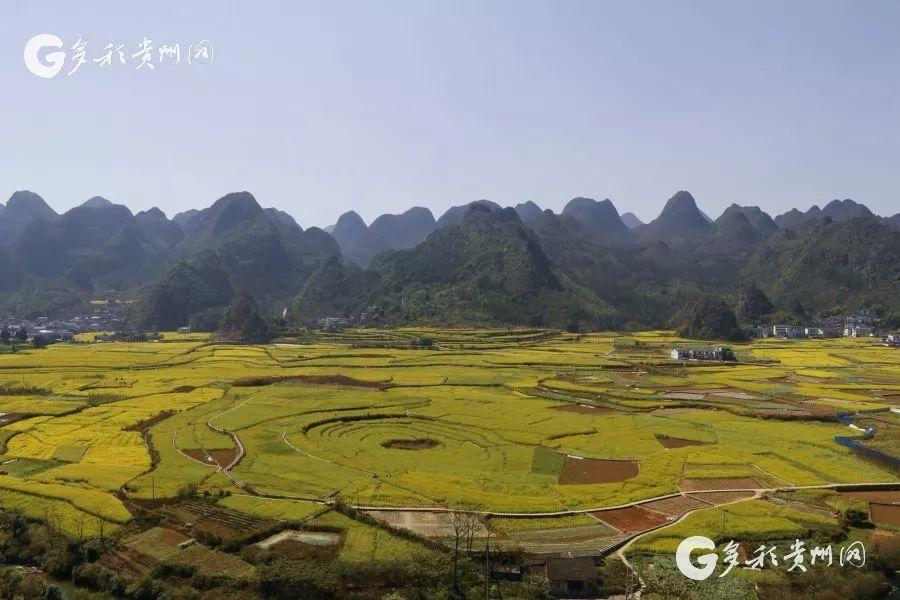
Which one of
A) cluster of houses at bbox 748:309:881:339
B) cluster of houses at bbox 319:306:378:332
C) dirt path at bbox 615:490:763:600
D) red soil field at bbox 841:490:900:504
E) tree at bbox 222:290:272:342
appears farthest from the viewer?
Answer: cluster of houses at bbox 319:306:378:332

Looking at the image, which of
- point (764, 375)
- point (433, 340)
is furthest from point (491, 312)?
point (764, 375)

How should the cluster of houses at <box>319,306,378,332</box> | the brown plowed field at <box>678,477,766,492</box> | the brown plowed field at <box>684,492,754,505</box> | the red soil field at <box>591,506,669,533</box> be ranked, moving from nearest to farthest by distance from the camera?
the red soil field at <box>591,506,669,533</box> < the brown plowed field at <box>684,492,754,505</box> < the brown plowed field at <box>678,477,766,492</box> < the cluster of houses at <box>319,306,378,332</box>

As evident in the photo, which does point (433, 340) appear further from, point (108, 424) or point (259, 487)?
point (259, 487)

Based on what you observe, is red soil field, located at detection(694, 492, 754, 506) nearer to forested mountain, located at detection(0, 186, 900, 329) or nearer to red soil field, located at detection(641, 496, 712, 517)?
red soil field, located at detection(641, 496, 712, 517)

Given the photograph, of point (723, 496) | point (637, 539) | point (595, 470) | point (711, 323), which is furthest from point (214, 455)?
point (711, 323)

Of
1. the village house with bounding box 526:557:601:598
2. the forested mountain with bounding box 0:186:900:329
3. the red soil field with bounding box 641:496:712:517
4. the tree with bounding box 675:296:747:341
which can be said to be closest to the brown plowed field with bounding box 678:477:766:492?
the red soil field with bounding box 641:496:712:517

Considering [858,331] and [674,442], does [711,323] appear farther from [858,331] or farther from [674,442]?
[674,442]

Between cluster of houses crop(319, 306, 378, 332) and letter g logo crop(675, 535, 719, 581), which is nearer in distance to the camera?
letter g logo crop(675, 535, 719, 581)
